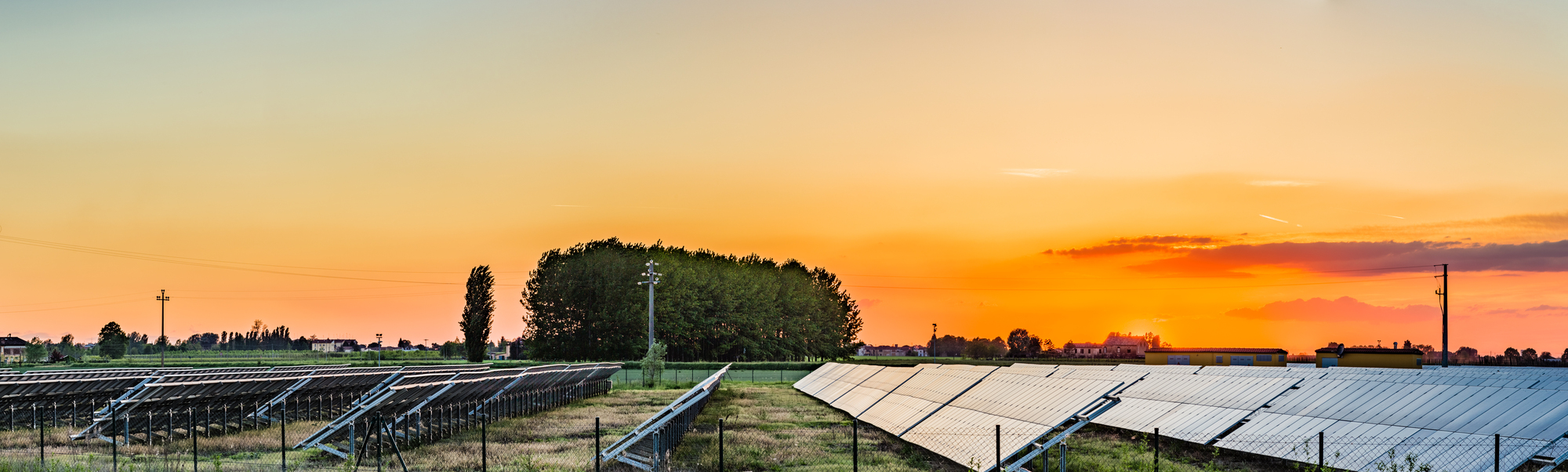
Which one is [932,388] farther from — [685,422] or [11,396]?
[11,396]

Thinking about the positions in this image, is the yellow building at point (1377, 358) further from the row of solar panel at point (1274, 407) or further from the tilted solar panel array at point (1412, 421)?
the tilted solar panel array at point (1412, 421)

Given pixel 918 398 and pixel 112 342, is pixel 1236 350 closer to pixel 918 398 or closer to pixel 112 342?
pixel 918 398

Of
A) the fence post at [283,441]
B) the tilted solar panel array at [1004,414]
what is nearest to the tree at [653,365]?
the fence post at [283,441]

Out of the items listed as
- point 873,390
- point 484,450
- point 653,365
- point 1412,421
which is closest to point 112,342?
point 653,365

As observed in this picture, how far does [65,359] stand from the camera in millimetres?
130875

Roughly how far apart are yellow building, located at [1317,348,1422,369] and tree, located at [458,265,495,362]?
73.6 m

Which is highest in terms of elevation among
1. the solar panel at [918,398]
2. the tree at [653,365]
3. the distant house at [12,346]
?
the solar panel at [918,398]

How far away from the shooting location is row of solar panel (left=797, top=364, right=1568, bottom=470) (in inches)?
745

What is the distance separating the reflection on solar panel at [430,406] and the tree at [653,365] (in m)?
27.3

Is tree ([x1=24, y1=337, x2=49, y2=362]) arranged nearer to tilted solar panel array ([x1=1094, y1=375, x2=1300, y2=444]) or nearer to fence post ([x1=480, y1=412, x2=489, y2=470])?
fence post ([x1=480, y1=412, x2=489, y2=470])

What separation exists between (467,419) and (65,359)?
125662mm

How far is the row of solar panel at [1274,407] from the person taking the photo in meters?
18.9

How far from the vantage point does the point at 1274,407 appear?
947 inches

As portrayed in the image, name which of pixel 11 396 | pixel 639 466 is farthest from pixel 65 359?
pixel 639 466
